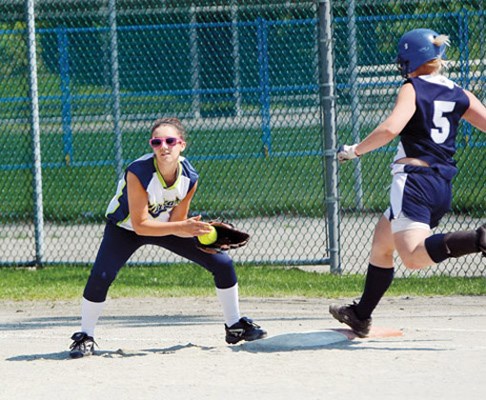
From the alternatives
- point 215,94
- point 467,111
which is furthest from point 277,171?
point 467,111

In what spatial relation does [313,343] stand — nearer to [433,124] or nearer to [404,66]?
[433,124]

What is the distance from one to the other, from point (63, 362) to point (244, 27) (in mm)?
7574

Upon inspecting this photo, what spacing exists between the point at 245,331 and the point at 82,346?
0.98 metres

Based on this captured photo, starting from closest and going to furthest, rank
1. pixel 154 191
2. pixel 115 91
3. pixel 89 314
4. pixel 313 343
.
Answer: pixel 154 191
pixel 313 343
pixel 89 314
pixel 115 91

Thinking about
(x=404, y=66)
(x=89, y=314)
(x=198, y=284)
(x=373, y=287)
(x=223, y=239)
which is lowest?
(x=198, y=284)

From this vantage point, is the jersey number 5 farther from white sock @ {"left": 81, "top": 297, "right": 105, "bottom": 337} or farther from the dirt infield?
white sock @ {"left": 81, "top": 297, "right": 105, "bottom": 337}

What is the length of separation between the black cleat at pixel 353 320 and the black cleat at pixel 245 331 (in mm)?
474

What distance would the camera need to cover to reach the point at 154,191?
655 cm

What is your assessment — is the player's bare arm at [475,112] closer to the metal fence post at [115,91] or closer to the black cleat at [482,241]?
the black cleat at [482,241]

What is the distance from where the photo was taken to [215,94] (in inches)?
608

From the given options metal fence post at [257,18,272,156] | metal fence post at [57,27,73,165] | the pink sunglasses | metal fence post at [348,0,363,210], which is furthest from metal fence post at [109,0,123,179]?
the pink sunglasses

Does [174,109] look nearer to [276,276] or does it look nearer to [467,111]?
[276,276]

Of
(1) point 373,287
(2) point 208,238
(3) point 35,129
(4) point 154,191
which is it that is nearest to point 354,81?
(3) point 35,129

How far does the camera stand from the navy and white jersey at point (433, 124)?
6344 millimetres
